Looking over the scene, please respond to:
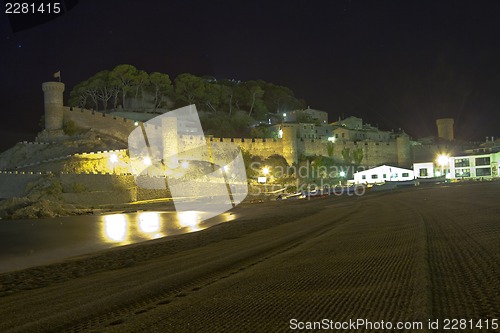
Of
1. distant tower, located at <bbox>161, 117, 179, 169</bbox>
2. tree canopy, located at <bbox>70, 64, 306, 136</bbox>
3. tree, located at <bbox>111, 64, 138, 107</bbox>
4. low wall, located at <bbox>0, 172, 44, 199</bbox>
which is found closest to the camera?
low wall, located at <bbox>0, 172, 44, 199</bbox>

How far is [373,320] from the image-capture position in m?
2.57

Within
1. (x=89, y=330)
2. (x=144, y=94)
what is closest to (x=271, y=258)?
(x=89, y=330)

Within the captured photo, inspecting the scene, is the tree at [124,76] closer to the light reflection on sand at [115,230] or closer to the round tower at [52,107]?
the round tower at [52,107]

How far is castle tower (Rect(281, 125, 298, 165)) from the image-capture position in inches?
1620

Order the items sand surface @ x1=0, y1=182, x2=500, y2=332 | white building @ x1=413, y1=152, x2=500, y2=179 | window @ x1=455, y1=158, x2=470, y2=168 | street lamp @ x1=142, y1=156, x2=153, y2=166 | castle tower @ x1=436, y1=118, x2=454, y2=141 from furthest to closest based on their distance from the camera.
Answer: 1. castle tower @ x1=436, y1=118, x2=454, y2=141
2. window @ x1=455, y1=158, x2=470, y2=168
3. white building @ x1=413, y1=152, x2=500, y2=179
4. street lamp @ x1=142, y1=156, x2=153, y2=166
5. sand surface @ x1=0, y1=182, x2=500, y2=332

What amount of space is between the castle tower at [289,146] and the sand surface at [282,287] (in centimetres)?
3397

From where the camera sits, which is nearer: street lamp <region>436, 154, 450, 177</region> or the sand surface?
the sand surface

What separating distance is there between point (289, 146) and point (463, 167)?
711 inches

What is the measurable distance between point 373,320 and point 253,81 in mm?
56784

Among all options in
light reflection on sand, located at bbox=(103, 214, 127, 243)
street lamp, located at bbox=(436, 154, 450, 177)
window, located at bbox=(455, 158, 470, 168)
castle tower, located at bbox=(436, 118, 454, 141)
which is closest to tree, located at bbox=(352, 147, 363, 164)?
street lamp, located at bbox=(436, 154, 450, 177)

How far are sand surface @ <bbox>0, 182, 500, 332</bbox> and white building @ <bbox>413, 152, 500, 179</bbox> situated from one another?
38.1 meters

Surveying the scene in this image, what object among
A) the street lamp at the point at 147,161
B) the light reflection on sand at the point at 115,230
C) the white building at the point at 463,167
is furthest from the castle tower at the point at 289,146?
the light reflection on sand at the point at 115,230

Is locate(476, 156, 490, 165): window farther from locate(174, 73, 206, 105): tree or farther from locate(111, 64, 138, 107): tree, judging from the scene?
locate(111, 64, 138, 107): tree

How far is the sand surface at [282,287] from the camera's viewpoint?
9.27 feet
